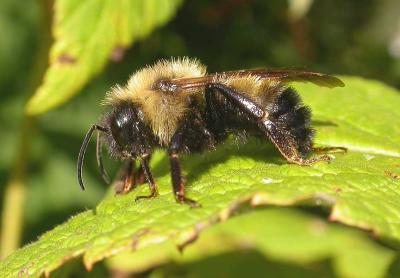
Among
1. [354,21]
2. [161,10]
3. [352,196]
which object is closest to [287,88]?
[352,196]

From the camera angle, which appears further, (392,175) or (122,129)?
(122,129)

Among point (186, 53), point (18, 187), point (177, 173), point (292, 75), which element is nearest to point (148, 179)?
point (177, 173)

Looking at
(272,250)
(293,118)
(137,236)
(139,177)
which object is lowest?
(272,250)

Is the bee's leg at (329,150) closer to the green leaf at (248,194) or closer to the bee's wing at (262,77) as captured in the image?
the green leaf at (248,194)

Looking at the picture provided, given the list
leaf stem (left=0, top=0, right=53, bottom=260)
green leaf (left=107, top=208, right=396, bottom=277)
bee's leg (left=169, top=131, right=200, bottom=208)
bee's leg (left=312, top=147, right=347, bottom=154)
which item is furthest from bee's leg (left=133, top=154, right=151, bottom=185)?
green leaf (left=107, top=208, right=396, bottom=277)

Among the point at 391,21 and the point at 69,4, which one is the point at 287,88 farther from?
the point at 391,21

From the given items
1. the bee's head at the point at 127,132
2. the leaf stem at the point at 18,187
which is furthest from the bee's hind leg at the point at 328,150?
the leaf stem at the point at 18,187

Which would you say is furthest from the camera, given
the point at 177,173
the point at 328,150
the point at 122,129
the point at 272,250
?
the point at 272,250

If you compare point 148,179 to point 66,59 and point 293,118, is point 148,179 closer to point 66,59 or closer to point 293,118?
point 293,118
